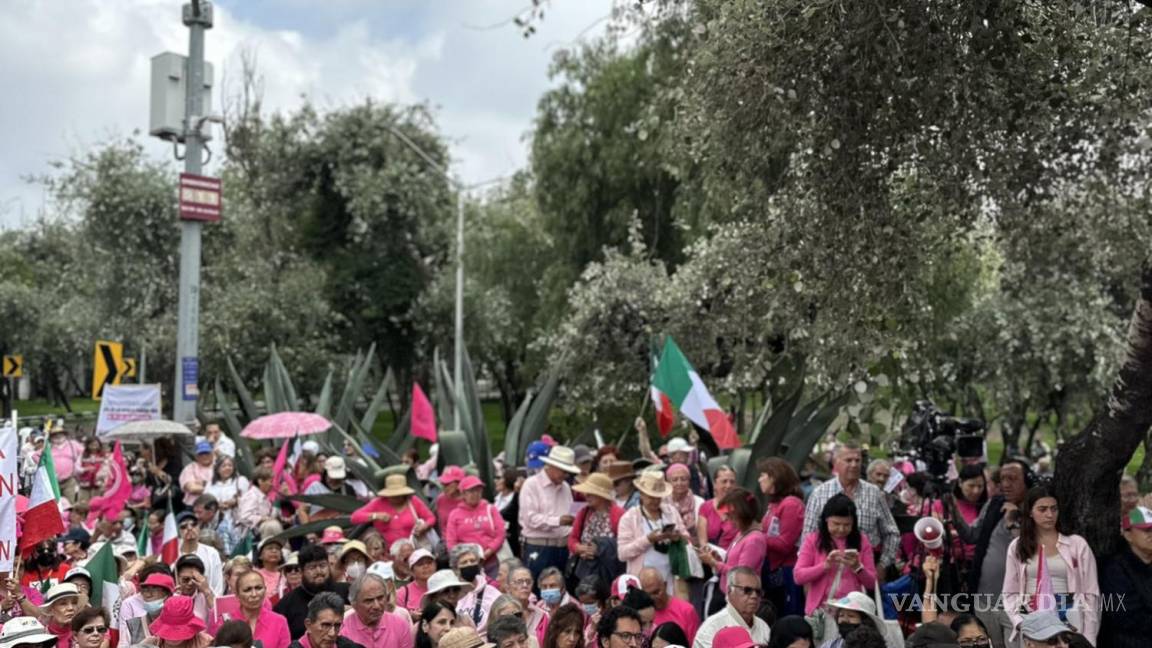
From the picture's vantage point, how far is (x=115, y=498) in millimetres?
13766

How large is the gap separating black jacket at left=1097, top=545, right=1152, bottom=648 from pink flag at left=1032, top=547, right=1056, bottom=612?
0.30 metres

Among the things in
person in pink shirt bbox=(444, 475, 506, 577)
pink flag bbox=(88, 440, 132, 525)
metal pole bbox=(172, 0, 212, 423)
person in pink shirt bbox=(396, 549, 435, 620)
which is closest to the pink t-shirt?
person in pink shirt bbox=(396, 549, 435, 620)

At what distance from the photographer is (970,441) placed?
10.7m

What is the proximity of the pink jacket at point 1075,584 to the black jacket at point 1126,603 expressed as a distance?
0.28 feet

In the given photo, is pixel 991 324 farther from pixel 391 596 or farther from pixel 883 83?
pixel 391 596

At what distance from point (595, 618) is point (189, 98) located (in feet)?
38.6

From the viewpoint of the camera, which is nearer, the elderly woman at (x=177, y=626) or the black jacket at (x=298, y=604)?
the elderly woman at (x=177, y=626)

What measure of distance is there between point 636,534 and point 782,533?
993mm

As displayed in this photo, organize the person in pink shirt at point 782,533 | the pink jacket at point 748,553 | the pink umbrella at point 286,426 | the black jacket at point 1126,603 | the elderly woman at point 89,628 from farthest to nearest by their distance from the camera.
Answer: the pink umbrella at point 286,426
the person in pink shirt at point 782,533
the pink jacket at point 748,553
the elderly woman at point 89,628
the black jacket at point 1126,603

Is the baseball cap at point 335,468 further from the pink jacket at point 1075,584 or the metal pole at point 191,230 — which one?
the pink jacket at point 1075,584

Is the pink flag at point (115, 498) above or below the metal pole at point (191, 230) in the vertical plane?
below

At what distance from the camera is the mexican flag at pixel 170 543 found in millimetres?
10647

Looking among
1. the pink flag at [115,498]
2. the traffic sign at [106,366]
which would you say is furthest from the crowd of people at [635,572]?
the traffic sign at [106,366]

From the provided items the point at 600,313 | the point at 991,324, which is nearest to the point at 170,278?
the point at 600,313
